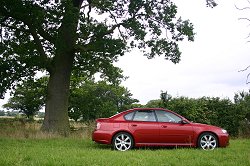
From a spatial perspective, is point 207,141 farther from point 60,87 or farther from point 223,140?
point 60,87

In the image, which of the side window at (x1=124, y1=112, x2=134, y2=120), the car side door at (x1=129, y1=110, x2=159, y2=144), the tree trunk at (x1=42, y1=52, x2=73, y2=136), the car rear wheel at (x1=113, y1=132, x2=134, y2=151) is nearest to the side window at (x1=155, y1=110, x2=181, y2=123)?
the car side door at (x1=129, y1=110, x2=159, y2=144)

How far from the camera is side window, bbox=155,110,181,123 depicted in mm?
13891

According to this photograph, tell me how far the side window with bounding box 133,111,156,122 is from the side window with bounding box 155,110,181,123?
0.71 feet

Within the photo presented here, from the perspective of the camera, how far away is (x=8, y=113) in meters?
87.1

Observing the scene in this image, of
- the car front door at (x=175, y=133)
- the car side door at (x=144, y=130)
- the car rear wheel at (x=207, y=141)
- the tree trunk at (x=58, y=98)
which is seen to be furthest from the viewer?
the tree trunk at (x=58, y=98)

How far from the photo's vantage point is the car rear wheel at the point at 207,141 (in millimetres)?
13688

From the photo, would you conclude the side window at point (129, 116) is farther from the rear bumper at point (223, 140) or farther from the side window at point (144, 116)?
the rear bumper at point (223, 140)

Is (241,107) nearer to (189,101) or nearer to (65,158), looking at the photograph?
(189,101)

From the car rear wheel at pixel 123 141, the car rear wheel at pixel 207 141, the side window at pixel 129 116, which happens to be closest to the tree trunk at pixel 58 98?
the side window at pixel 129 116

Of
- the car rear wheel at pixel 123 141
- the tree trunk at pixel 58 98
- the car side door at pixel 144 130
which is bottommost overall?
the car rear wheel at pixel 123 141

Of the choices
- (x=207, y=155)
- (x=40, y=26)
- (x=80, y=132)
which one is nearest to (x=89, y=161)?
(x=207, y=155)

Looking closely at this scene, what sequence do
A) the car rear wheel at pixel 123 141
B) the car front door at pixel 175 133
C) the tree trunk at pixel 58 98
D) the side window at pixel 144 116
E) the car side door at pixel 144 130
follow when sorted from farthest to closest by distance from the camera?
the tree trunk at pixel 58 98
the side window at pixel 144 116
the car front door at pixel 175 133
the car side door at pixel 144 130
the car rear wheel at pixel 123 141

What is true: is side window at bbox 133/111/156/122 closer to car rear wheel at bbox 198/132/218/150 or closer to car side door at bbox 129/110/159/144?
car side door at bbox 129/110/159/144

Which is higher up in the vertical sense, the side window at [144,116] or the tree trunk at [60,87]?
the tree trunk at [60,87]
